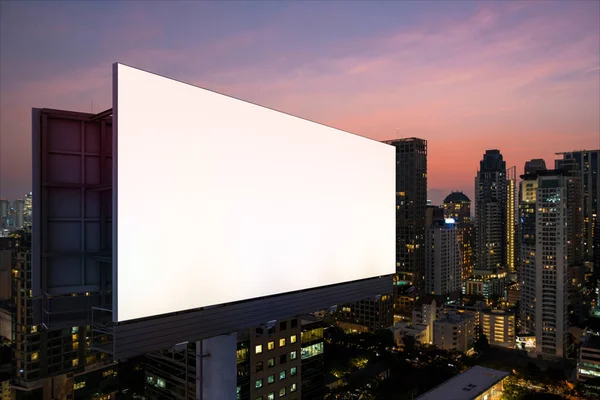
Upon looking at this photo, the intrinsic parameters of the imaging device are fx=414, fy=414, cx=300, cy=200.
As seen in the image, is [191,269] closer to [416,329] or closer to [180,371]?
[180,371]

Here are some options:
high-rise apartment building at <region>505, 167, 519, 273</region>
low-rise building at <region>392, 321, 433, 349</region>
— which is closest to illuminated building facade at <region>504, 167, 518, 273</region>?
high-rise apartment building at <region>505, 167, 519, 273</region>

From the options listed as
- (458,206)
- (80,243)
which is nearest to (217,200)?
(80,243)

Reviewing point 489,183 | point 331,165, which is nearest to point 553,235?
point 331,165

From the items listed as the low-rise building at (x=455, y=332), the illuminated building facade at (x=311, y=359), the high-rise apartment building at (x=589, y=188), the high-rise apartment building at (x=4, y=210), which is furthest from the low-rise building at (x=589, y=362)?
the high-rise apartment building at (x=4, y=210)

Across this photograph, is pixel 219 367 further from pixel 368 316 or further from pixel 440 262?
pixel 440 262

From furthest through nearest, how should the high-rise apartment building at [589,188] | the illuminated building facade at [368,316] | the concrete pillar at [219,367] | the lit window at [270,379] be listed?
the high-rise apartment building at [589,188] → the illuminated building facade at [368,316] → the lit window at [270,379] → the concrete pillar at [219,367]

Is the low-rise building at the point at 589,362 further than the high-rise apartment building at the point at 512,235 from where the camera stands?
No

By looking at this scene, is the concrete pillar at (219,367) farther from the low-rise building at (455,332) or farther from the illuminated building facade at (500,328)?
the illuminated building facade at (500,328)
